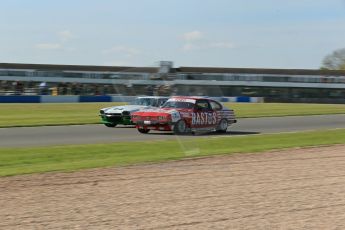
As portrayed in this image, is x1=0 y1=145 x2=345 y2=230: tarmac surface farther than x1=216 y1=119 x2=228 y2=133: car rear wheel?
No

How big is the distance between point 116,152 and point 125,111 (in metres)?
8.99

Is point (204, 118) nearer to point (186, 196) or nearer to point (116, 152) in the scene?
point (116, 152)

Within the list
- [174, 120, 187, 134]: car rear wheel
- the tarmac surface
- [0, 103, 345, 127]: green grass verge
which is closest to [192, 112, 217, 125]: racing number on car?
[174, 120, 187, 134]: car rear wheel

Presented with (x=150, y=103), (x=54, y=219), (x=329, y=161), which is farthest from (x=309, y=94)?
(x=54, y=219)

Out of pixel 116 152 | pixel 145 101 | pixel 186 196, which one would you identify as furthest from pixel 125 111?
pixel 186 196

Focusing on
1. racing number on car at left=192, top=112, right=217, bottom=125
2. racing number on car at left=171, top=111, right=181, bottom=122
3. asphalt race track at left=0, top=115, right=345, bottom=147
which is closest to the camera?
asphalt race track at left=0, top=115, right=345, bottom=147

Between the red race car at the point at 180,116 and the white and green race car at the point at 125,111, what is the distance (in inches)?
54.3

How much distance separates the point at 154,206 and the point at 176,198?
0.57 m

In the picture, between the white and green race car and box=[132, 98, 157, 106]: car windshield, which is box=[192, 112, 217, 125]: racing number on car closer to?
the white and green race car

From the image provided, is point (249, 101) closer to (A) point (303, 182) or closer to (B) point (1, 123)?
(B) point (1, 123)

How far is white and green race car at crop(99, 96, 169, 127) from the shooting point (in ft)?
73.0

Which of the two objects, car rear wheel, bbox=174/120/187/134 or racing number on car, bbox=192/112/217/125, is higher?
racing number on car, bbox=192/112/217/125

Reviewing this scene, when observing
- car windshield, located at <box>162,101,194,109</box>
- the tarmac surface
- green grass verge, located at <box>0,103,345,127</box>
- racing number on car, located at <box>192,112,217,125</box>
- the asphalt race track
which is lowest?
the asphalt race track

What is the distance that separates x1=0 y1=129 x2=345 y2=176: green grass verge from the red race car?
1912 millimetres
